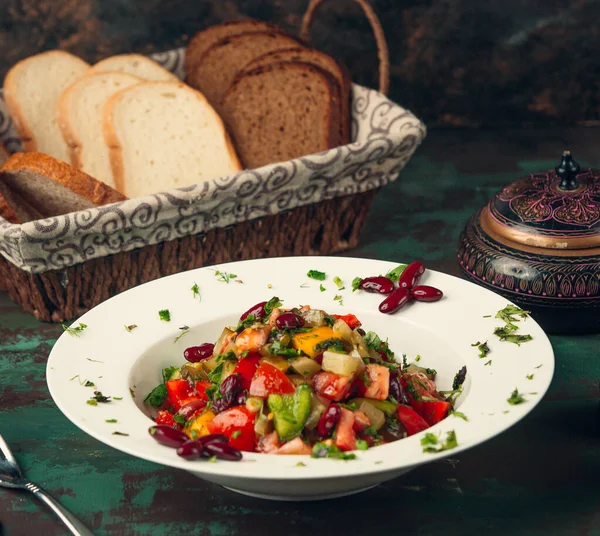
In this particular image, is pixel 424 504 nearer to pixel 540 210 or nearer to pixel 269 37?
pixel 540 210

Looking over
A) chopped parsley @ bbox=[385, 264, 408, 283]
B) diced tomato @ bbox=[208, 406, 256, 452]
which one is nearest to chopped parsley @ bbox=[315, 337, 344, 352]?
diced tomato @ bbox=[208, 406, 256, 452]

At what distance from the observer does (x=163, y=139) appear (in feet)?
12.8

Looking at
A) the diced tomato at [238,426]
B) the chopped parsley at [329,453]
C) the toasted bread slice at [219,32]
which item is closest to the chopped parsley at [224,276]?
the diced tomato at [238,426]

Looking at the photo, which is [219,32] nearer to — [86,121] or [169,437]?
[86,121]

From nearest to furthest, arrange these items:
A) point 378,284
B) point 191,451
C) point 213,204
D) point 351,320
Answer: point 191,451, point 351,320, point 378,284, point 213,204

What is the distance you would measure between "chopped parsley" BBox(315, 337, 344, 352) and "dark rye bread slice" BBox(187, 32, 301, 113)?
8.20 ft

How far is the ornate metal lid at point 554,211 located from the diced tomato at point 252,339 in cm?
106

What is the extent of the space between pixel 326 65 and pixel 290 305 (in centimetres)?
188

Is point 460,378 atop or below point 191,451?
below

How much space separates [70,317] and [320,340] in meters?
1.32

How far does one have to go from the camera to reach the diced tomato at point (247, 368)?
215cm

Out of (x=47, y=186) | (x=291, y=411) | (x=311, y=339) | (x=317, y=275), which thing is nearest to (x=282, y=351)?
(x=311, y=339)

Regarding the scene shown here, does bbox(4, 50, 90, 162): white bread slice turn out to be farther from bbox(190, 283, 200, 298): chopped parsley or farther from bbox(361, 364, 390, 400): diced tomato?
bbox(361, 364, 390, 400): diced tomato

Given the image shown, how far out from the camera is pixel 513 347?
7.48 feet
